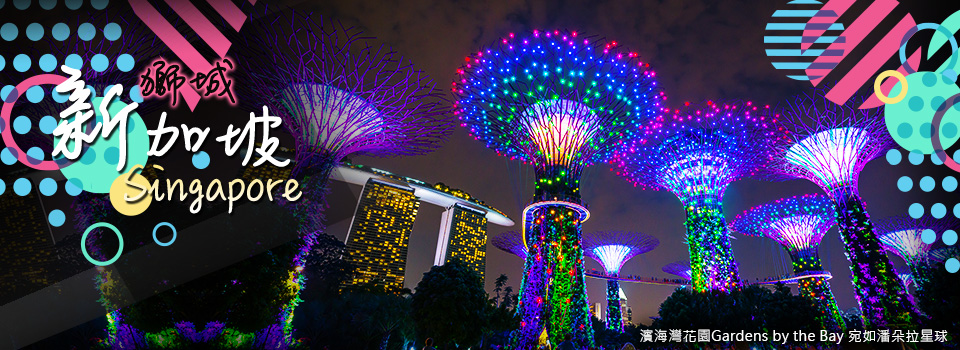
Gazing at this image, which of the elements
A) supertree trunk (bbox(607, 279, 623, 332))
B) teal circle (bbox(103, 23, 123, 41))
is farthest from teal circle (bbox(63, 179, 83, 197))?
supertree trunk (bbox(607, 279, 623, 332))

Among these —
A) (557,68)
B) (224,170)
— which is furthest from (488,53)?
(224,170)

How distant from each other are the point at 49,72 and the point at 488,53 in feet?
51.1

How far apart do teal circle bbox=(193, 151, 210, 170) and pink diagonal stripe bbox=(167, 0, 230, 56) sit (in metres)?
3.21

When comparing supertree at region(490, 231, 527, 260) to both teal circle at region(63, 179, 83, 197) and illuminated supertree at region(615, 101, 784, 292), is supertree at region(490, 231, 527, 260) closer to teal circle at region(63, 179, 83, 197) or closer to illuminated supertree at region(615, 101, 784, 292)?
illuminated supertree at region(615, 101, 784, 292)

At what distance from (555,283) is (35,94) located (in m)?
18.8

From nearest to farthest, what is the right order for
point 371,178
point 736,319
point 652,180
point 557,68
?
point 557,68
point 736,319
point 652,180
point 371,178

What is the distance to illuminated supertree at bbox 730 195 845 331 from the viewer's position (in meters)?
37.2

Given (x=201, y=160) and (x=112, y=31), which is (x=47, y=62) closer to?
(x=112, y=31)

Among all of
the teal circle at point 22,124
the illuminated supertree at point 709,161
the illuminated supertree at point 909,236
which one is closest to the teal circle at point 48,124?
the teal circle at point 22,124

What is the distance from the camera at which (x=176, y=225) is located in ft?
31.1

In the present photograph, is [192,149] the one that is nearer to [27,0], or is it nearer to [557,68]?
[27,0]

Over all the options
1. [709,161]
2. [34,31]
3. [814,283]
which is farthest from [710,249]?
[34,31]

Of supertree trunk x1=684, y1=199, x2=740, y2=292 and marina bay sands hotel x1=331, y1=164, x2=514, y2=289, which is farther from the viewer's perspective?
marina bay sands hotel x1=331, y1=164, x2=514, y2=289

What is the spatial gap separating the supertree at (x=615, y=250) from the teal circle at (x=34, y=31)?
5040 centimetres
